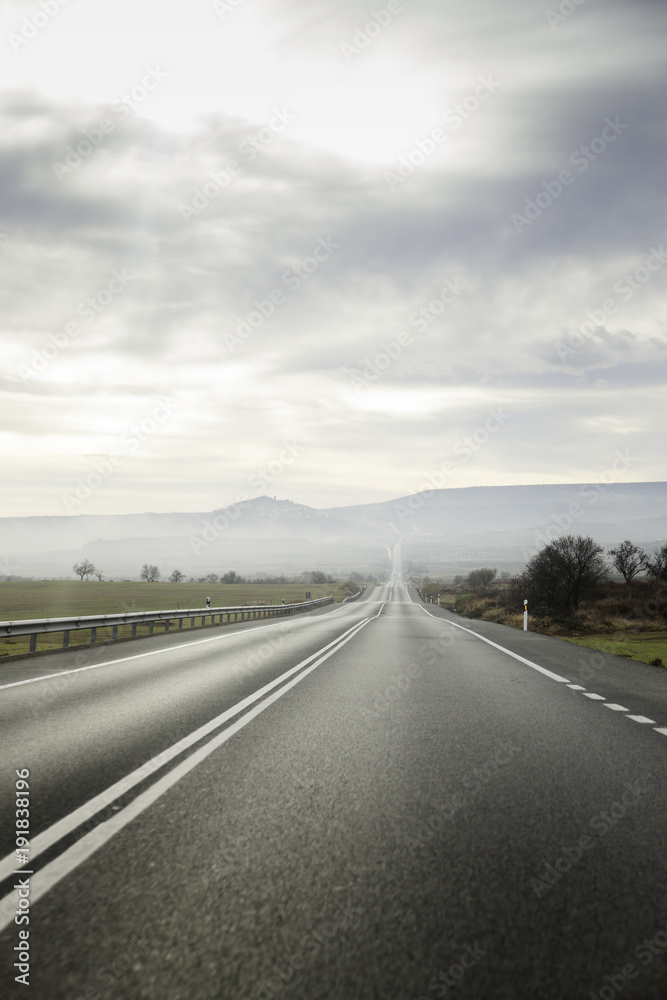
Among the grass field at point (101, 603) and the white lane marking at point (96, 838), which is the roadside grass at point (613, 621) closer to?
the white lane marking at point (96, 838)

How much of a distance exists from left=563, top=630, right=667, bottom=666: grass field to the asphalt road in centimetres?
1059

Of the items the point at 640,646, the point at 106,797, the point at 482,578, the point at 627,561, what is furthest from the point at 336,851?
the point at 482,578

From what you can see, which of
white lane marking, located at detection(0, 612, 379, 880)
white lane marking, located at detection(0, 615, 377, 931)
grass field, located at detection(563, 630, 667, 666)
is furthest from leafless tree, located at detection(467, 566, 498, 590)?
white lane marking, located at detection(0, 615, 377, 931)

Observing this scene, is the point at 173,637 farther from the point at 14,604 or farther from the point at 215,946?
the point at 14,604

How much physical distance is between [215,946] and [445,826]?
182 centimetres

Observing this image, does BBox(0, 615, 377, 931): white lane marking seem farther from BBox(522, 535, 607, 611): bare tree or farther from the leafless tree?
the leafless tree

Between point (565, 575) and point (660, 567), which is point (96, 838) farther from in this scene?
point (660, 567)

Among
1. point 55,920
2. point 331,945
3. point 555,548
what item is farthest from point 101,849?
point 555,548

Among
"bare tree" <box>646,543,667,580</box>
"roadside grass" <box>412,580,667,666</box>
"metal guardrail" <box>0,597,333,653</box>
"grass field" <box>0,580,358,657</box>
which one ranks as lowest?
"grass field" <box>0,580,358,657</box>

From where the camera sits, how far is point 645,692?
1006 centimetres

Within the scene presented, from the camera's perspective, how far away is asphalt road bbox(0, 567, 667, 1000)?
8.23ft

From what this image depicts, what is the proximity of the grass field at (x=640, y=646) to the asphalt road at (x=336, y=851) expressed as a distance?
1059 centimetres

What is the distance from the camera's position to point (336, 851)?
11.8 ft

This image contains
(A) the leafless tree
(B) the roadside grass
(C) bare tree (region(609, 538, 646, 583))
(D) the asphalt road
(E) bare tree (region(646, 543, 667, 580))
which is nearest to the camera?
(D) the asphalt road
